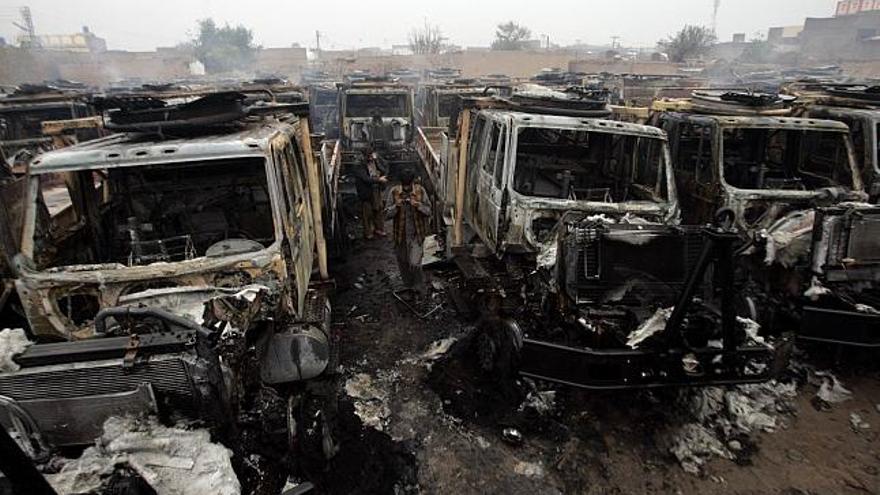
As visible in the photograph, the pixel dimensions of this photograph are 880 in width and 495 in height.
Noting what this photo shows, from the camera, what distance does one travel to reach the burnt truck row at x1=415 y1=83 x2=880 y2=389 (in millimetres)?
3578

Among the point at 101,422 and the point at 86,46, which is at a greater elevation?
the point at 86,46

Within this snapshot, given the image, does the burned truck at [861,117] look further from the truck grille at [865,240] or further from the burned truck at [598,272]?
the burned truck at [598,272]

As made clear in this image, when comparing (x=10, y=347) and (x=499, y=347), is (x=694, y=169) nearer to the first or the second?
(x=499, y=347)

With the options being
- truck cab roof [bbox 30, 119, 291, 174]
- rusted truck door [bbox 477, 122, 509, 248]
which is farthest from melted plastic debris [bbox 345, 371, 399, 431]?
truck cab roof [bbox 30, 119, 291, 174]

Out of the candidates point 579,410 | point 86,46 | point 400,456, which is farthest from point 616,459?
point 86,46

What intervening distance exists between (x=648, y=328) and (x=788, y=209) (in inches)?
126

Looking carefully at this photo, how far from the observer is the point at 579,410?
14.2 ft

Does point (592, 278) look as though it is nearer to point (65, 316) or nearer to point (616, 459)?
point (616, 459)

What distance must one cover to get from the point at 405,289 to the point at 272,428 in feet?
10.9

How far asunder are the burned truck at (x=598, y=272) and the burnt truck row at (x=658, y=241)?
0.01 metres

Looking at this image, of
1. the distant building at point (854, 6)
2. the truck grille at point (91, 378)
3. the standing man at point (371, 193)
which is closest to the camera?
the truck grille at point (91, 378)

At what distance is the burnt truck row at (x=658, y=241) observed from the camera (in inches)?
141

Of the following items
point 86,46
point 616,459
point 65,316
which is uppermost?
point 86,46

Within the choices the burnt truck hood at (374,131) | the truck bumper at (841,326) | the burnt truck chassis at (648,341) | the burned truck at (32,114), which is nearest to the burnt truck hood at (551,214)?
the burnt truck chassis at (648,341)
